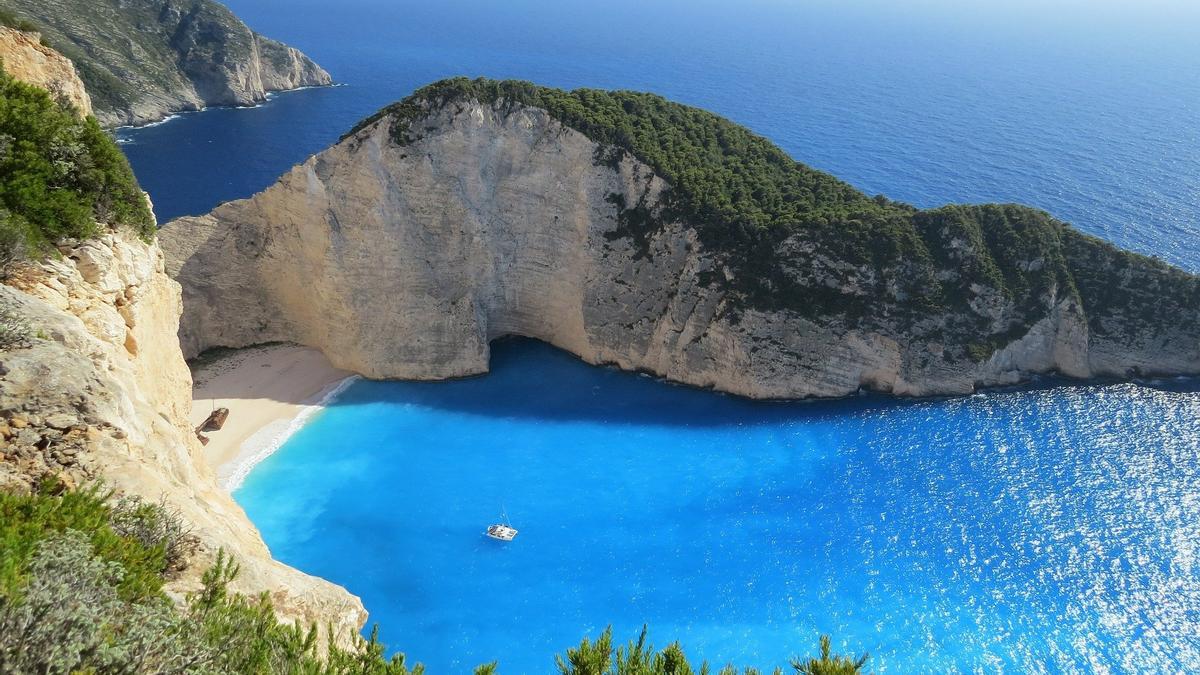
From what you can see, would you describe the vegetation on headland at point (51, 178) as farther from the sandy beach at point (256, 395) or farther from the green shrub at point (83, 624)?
the sandy beach at point (256, 395)

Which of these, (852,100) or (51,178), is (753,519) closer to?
(51,178)

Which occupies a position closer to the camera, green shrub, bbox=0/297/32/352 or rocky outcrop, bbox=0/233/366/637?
rocky outcrop, bbox=0/233/366/637

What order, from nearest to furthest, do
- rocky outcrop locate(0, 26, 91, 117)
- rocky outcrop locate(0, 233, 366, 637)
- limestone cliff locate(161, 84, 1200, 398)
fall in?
rocky outcrop locate(0, 233, 366, 637)
rocky outcrop locate(0, 26, 91, 117)
limestone cliff locate(161, 84, 1200, 398)

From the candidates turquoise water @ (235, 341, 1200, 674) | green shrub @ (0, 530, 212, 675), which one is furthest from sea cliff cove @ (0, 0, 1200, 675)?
turquoise water @ (235, 341, 1200, 674)

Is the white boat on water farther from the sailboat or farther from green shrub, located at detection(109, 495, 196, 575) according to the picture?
green shrub, located at detection(109, 495, 196, 575)

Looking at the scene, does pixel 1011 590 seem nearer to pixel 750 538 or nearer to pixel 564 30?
pixel 750 538

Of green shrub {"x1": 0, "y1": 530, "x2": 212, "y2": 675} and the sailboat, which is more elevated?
green shrub {"x1": 0, "y1": 530, "x2": 212, "y2": 675}

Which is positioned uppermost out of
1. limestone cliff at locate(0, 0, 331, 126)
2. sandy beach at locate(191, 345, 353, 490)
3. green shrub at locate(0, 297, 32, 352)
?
green shrub at locate(0, 297, 32, 352)
